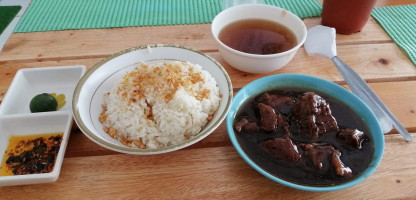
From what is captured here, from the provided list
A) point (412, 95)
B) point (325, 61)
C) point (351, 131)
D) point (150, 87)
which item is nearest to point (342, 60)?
point (325, 61)

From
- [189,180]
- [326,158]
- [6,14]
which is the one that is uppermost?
[326,158]

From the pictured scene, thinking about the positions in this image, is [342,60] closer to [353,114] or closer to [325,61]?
[325,61]

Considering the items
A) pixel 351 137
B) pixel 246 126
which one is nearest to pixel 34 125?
pixel 246 126

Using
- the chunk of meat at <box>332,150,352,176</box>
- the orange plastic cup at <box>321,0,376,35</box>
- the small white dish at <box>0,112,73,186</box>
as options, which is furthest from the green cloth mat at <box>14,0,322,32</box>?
the chunk of meat at <box>332,150,352,176</box>

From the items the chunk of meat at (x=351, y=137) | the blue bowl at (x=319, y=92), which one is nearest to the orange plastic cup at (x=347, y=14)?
the blue bowl at (x=319, y=92)

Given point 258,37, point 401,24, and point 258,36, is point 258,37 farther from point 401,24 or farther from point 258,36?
point 401,24
